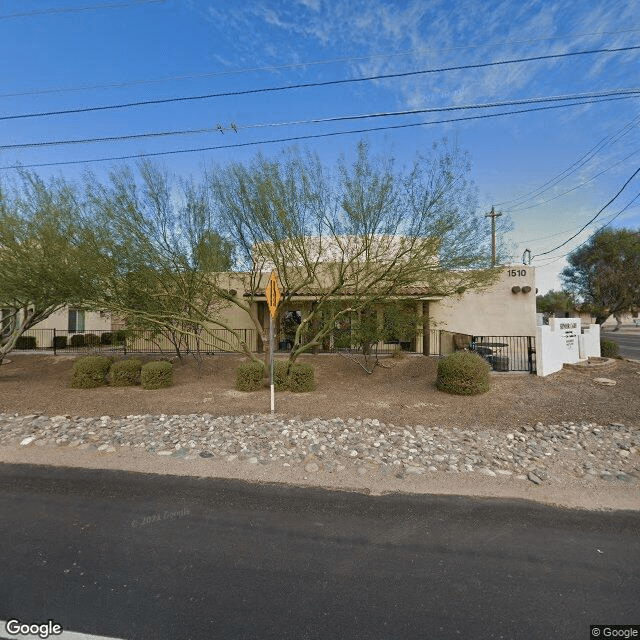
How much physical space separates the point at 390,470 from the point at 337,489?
867 millimetres

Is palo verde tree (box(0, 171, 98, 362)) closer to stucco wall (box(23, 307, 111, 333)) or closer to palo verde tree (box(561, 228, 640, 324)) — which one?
stucco wall (box(23, 307, 111, 333))

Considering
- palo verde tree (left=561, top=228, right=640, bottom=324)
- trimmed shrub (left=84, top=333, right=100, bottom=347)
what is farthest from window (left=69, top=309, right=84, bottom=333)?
palo verde tree (left=561, top=228, right=640, bottom=324)

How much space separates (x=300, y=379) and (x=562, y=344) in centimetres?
850

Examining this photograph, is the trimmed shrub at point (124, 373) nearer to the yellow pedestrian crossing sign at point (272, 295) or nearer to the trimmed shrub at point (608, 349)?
the yellow pedestrian crossing sign at point (272, 295)

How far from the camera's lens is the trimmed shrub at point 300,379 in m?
8.80

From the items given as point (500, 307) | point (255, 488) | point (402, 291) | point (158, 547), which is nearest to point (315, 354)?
point (402, 291)

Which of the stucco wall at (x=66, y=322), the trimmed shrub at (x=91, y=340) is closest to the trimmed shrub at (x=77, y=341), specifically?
the trimmed shrub at (x=91, y=340)

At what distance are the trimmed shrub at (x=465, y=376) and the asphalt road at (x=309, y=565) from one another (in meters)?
4.64

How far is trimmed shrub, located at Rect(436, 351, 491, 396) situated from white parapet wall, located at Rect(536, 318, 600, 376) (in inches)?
111

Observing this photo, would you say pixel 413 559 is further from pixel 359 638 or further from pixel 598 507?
pixel 598 507

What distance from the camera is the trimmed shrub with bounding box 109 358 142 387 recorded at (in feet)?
31.4

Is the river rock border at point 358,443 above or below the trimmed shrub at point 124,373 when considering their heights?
below

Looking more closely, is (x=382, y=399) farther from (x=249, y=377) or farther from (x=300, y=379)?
(x=249, y=377)

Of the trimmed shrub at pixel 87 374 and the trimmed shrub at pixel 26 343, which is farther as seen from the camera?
the trimmed shrub at pixel 26 343
